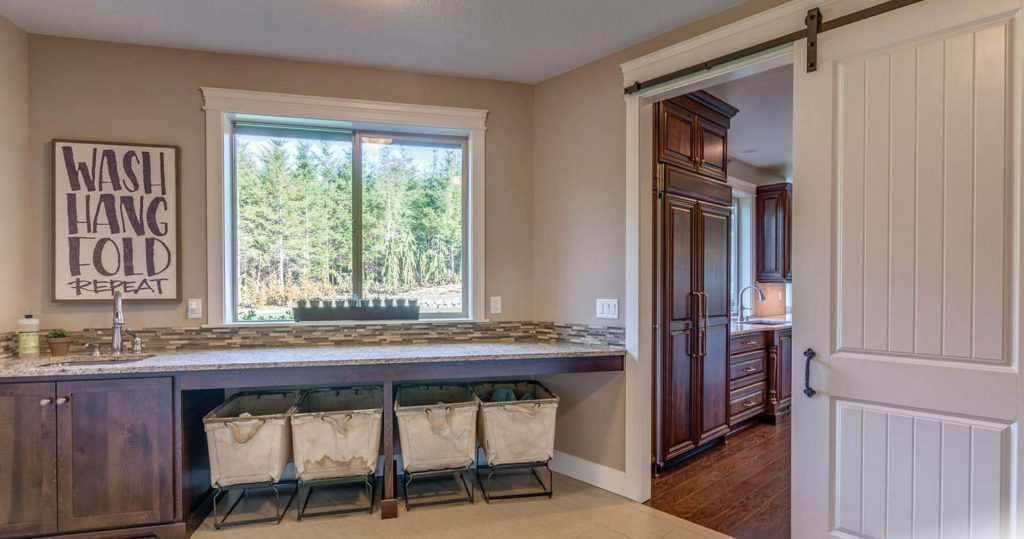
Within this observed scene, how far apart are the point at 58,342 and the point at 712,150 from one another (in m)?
4.06

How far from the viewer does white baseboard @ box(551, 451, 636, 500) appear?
9.36ft

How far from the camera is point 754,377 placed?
413 cm

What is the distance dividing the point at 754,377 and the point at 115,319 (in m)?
4.38

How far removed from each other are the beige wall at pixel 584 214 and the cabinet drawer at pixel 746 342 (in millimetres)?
1406

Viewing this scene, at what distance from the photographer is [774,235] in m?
5.09

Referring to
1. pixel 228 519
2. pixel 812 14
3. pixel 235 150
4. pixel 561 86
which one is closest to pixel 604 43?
pixel 561 86

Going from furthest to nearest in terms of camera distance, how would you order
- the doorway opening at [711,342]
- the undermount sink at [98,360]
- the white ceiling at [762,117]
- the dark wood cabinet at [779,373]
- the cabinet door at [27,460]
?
1. the dark wood cabinet at [779,373]
2. the white ceiling at [762,117]
3. the doorway opening at [711,342]
4. the undermount sink at [98,360]
5. the cabinet door at [27,460]

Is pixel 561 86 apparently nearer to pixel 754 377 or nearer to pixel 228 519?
pixel 754 377

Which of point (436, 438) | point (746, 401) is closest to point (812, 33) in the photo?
point (436, 438)

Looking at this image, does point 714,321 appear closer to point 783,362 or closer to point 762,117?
point 783,362

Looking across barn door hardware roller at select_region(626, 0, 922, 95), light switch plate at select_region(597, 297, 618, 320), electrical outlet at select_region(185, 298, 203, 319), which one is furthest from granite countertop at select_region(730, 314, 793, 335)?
electrical outlet at select_region(185, 298, 203, 319)

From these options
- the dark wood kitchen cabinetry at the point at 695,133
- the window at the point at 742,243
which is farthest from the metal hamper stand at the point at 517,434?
the window at the point at 742,243

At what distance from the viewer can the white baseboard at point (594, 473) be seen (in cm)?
285

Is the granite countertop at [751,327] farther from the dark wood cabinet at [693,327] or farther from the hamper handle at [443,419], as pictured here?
the hamper handle at [443,419]
